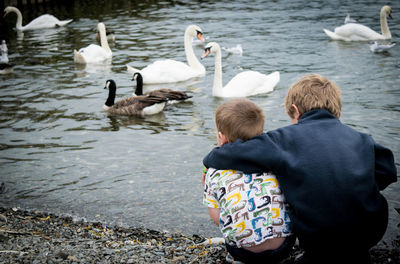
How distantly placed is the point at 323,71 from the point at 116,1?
18286 mm

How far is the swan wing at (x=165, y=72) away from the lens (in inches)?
450

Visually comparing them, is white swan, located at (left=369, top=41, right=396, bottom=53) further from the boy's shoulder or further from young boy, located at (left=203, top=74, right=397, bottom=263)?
the boy's shoulder

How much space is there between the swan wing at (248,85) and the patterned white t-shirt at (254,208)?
680cm

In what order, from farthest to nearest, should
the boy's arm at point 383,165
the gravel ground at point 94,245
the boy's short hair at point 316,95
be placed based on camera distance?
1. the gravel ground at point 94,245
2. the boy's short hair at point 316,95
3. the boy's arm at point 383,165

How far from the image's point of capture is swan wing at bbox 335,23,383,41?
14.3 metres

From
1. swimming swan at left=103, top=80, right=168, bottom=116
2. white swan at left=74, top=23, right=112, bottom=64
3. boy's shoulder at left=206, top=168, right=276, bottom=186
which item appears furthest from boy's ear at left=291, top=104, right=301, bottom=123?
white swan at left=74, top=23, right=112, bottom=64

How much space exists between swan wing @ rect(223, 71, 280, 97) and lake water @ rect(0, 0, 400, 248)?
0.58ft

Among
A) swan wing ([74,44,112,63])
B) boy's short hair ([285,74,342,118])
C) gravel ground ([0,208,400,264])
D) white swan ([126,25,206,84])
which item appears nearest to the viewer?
boy's short hair ([285,74,342,118])

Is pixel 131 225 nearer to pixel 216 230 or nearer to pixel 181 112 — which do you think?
pixel 216 230

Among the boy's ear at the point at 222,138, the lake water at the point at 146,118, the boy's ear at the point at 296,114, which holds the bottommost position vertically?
the lake water at the point at 146,118

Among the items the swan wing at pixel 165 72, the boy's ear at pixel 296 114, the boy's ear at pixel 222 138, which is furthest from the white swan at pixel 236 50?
the boy's ear at pixel 222 138

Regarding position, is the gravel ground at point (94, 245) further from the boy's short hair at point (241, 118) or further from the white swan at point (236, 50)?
the white swan at point (236, 50)

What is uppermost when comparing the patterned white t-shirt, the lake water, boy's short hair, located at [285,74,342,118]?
boy's short hair, located at [285,74,342,118]

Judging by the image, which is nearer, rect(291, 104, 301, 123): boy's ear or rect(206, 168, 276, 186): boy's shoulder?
rect(206, 168, 276, 186): boy's shoulder
